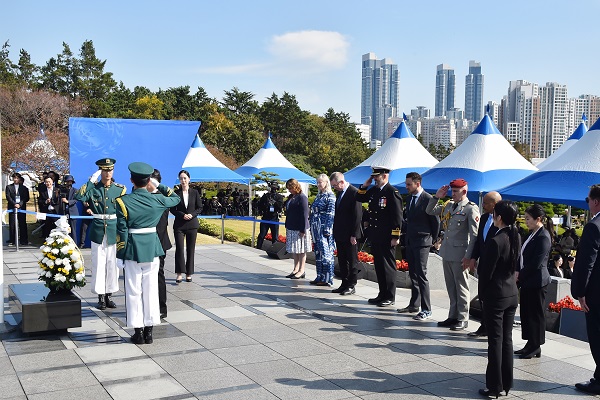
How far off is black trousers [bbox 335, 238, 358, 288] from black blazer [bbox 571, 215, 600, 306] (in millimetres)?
4291

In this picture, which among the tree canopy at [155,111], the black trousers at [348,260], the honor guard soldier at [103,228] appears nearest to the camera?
the honor guard soldier at [103,228]

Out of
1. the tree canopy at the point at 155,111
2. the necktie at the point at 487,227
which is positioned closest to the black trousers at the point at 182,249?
the necktie at the point at 487,227

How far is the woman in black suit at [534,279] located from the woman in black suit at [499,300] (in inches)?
33.6

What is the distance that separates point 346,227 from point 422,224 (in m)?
1.63

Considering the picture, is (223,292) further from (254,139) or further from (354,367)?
(254,139)

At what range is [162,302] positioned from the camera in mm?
7527

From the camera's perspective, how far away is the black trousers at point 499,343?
16.1ft

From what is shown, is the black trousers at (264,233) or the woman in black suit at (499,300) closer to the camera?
the woman in black suit at (499,300)

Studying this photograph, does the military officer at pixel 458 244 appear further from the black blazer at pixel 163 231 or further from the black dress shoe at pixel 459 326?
the black blazer at pixel 163 231

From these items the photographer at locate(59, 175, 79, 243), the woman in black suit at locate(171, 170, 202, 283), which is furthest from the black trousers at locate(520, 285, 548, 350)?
the photographer at locate(59, 175, 79, 243)

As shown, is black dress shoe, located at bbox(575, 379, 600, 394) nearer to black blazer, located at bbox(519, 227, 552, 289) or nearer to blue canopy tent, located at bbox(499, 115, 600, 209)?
black blazer, located at bbox(519, 227, 552, 289)

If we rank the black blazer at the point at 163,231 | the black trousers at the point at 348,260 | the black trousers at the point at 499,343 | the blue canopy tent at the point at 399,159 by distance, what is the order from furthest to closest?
the blue canopy tent at the point at 399,159 < the black trousers at the point at 348,260 < the black blazer at the point at 163,231 < the black trousers at the point at 499,343

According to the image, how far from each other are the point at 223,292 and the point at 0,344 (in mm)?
3548

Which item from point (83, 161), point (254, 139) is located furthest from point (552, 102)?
point (83, 161)
